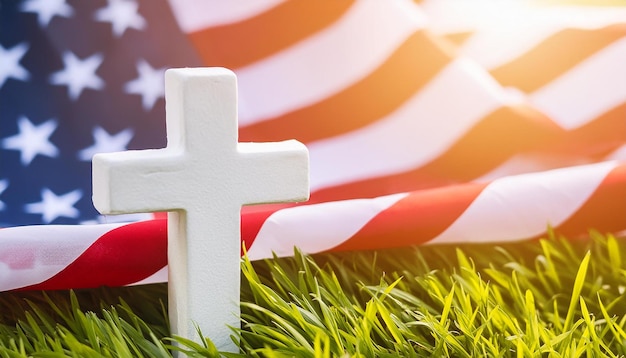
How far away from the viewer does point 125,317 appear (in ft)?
3.18

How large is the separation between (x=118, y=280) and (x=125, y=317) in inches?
1.7

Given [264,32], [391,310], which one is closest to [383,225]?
[391,310]

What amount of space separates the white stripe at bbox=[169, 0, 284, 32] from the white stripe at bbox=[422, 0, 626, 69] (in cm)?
26

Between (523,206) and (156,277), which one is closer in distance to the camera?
(156,277)

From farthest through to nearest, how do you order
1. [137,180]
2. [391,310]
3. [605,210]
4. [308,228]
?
1. [605,210]
2. [308,228]
3. [391,310]
4. [137,180]

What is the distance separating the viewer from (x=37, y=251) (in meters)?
0.94

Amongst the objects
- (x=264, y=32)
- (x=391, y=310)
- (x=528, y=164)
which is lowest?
(x=391, y=310)

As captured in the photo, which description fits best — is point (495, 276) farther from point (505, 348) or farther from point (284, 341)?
point (284, 341)

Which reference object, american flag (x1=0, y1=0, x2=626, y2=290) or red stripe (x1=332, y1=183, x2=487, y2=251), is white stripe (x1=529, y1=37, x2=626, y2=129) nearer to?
american flag (x1=0, y1=0, x2=626, y2=290)

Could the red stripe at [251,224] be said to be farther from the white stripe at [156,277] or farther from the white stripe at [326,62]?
the white stripe at [326,62]

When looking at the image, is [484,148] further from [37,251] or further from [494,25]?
[37,251]

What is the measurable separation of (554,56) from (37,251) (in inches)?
33.2

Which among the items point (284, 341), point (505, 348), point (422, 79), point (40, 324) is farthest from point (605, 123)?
point (40, 324)

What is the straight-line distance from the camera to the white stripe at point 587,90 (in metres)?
1.34
